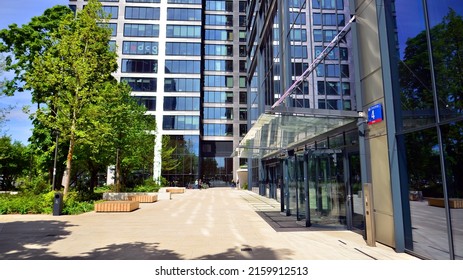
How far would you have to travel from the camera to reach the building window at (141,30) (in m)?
53.4

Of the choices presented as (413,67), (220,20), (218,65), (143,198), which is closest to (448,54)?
(413,67)

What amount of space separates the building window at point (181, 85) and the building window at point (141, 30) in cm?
906

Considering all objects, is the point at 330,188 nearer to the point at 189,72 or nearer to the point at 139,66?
the point at 189,72

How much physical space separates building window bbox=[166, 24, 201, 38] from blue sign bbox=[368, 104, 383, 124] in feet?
166

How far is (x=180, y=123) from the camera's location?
52.2 metres

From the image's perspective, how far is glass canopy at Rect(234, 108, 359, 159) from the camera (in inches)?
376

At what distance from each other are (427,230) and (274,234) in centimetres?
464

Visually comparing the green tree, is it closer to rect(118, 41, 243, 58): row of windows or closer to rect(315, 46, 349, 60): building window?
rect(118, 41, 243, 58): row of windows

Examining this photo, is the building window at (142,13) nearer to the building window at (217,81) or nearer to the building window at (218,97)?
the building window at (217,81)

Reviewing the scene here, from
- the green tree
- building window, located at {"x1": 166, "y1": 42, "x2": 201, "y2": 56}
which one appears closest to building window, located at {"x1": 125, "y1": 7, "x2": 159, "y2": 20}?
building window, located at {"x1": 166, "y1": 42, "x2": 201, "y2": 56}

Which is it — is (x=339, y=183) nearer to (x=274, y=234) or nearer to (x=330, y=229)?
(x=330, y=229)

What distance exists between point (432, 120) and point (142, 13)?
56553 mm

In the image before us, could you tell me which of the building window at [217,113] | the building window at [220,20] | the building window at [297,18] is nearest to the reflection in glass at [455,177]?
the building window at [297,18]
